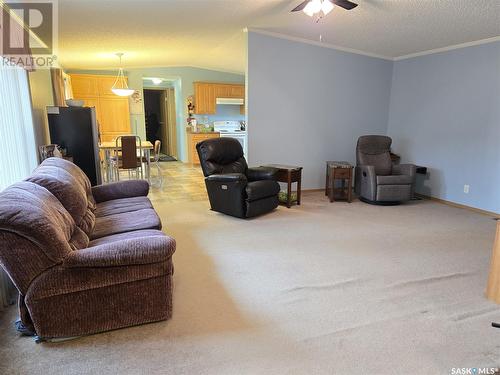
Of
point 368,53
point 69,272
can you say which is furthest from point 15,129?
point 368,53

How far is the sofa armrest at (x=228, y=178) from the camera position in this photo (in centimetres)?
388

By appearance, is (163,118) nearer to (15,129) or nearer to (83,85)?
(83,85)

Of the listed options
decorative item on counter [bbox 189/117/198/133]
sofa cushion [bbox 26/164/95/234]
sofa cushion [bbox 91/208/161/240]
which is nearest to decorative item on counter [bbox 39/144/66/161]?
sofa cushion [bbox 26/164/95/234]

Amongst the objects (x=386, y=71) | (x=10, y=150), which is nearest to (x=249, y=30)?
(x=386, y=71)

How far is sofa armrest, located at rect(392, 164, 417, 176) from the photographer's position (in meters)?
4.88

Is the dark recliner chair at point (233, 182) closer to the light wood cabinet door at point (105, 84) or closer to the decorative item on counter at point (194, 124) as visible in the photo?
the decorative item on counter at point (194, 124)

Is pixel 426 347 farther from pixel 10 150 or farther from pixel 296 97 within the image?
pixel 296 97

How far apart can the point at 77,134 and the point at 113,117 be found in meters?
4.09

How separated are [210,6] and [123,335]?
3218 mm

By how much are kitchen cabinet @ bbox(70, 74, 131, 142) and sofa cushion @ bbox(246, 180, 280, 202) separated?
16.8ft

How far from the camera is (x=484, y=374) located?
1.61 meters

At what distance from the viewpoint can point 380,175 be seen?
5.11m

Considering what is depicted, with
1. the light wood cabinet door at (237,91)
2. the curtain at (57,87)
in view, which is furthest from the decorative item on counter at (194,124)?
the curtain at (57,87)

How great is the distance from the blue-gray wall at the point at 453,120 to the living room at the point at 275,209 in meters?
0.02
